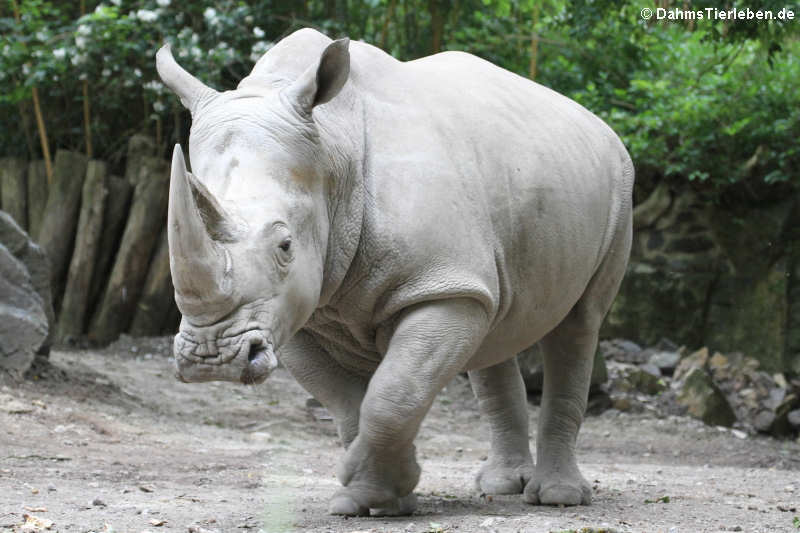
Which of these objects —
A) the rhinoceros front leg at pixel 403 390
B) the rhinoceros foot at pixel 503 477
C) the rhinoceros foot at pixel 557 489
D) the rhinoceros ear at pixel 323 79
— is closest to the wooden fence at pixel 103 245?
the rhinoceros foot at pixel 503 477

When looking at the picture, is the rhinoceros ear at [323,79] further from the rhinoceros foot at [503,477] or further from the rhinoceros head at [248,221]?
the rhinoceros foot at [503,477]

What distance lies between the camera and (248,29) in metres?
10.9

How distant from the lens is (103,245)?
35.5 ft

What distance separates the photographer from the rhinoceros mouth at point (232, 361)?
11.2ft

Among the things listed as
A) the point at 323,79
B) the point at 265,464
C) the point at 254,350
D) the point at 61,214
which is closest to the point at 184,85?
the point at 323,79

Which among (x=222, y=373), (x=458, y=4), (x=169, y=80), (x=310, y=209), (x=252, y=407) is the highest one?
(x=458, y=4)

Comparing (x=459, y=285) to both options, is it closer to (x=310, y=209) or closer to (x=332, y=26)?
(x=310, y=209)

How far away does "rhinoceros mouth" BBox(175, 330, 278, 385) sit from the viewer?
3.41 meters

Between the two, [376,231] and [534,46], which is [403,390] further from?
[534,46]

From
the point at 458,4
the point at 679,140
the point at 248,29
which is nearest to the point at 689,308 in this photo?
the point at 679,140

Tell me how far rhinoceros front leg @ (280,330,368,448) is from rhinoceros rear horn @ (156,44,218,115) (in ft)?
3.52

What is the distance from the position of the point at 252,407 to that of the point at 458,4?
4.46m

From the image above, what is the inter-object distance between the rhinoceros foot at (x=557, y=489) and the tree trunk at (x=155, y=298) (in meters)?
6.12

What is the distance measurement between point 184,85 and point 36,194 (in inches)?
296
